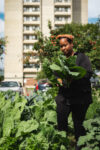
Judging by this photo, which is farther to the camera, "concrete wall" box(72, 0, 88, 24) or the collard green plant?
"concrete wall" box(72, 0, 88, 24)

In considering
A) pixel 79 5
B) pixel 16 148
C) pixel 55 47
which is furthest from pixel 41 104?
pixel 79 5

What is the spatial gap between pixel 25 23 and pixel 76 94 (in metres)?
50.9

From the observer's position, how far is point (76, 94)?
2.61m

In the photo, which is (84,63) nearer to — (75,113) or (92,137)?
(75,113)

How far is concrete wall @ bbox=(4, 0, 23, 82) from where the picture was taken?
48.8 meters

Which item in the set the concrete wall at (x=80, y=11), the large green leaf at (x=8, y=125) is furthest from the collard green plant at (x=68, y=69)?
the concrete wall at (x=80, y=11)

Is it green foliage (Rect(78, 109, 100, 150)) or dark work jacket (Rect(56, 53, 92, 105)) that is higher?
dark work jacket (Rect(56, 53, 92, 105))

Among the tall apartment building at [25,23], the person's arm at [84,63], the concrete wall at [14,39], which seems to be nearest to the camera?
the person's arm at [84,63]

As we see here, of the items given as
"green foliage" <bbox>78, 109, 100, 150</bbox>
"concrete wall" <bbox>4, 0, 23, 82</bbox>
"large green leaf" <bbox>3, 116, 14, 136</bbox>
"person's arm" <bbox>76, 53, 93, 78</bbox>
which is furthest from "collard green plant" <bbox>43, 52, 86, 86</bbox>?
"concrete wall" <bbox>4, 0, 23, 82</bbox>

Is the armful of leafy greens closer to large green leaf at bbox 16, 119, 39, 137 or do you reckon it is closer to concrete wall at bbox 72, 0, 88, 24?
large green leaf at bbox 16, 119, 39, 137

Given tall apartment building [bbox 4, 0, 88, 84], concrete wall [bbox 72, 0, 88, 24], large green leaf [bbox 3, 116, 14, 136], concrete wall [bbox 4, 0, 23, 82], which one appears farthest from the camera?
concrete wall [bbox 72, 0, 88, 24]

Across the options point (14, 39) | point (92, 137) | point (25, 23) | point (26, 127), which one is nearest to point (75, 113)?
point (92, 137)

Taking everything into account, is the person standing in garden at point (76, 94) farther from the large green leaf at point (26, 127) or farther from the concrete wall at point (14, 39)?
the concrete wall at point (14, 39)

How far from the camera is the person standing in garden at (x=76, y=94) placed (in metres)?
2.57
